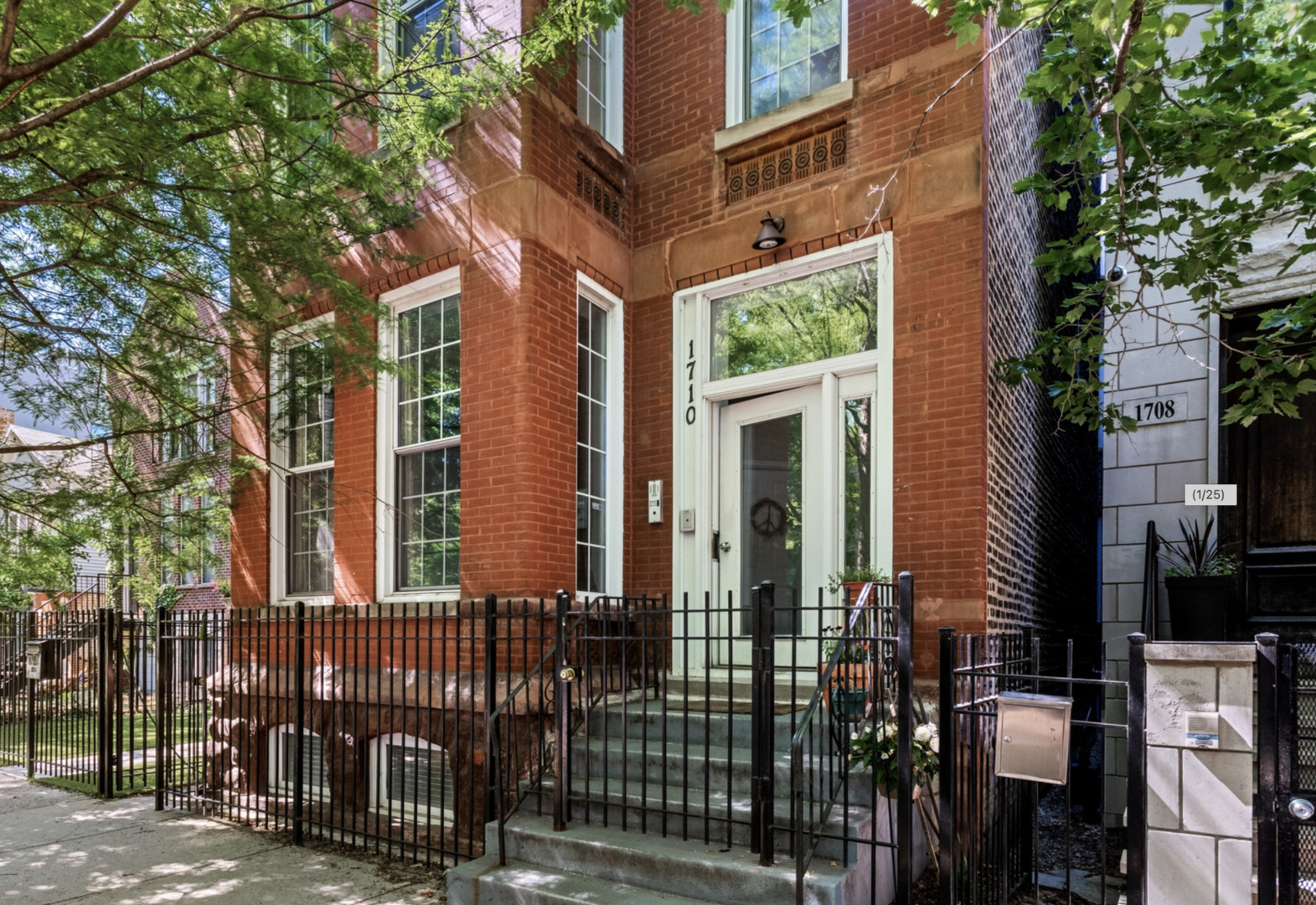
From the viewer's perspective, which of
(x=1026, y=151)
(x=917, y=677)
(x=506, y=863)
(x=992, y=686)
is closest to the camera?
(x=992, y=686)

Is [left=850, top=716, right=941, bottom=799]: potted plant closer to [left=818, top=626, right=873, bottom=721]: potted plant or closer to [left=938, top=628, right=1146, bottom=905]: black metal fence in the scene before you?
[left=938, top=628, right=1146, bottom=905]: black metal fence

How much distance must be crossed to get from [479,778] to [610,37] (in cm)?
683

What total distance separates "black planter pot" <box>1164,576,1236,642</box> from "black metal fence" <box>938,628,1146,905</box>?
4.25ft

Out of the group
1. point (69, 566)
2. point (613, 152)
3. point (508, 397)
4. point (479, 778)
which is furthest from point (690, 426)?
point (69, 566)

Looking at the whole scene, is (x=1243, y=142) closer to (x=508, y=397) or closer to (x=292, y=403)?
(x=508, y=397)

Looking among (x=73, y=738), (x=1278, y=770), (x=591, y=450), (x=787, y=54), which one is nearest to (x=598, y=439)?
(x=591, y=450)

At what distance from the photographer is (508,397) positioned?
22.6 ft

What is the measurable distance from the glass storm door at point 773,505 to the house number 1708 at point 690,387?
290 mm

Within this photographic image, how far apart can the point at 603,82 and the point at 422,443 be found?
3.88 m

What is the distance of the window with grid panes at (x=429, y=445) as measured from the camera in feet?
24.8

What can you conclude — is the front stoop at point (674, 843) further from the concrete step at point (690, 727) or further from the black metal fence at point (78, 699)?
the black metal fence at point (78, 699)

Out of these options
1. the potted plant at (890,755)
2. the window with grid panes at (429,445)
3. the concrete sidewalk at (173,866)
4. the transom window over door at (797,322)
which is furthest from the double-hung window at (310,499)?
the potted plant at (890,755)

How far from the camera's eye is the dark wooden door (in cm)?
711

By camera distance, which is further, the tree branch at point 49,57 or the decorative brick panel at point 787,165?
the decorative brick panel at point 787,165
